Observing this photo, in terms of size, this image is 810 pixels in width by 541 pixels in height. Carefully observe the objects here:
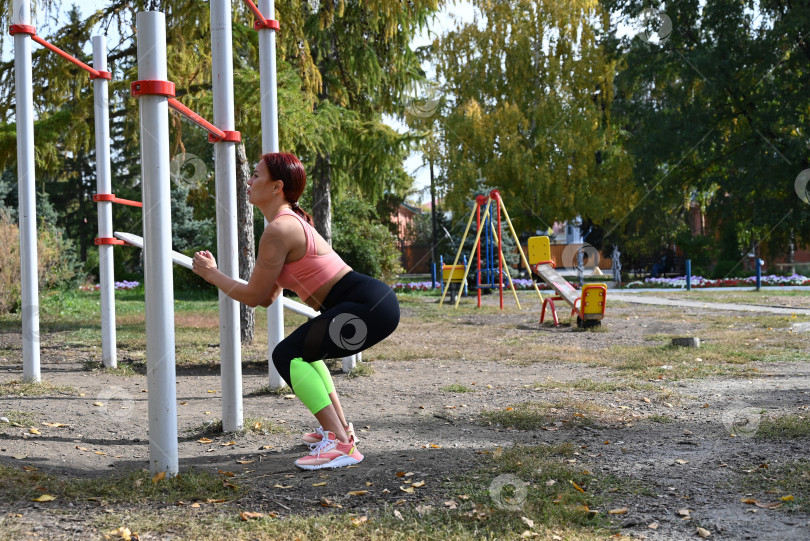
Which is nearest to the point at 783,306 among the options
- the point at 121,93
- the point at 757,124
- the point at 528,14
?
the point at 757,124

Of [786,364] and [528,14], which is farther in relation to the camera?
[528,14]

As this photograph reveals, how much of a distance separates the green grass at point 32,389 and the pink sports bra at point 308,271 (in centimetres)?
309

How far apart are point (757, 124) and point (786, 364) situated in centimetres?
1788

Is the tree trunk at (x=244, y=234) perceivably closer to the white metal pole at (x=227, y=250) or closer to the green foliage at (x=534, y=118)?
the white metal pole at (x=227, y=250)

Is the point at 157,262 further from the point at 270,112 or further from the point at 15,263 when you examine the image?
the point at 15,263

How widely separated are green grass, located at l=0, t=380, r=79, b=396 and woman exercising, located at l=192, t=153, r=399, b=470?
2.92m

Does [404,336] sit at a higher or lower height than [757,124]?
lower

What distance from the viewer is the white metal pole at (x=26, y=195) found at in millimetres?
6066

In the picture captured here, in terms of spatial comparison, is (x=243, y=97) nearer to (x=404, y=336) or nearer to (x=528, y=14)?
(x=404, y=336)

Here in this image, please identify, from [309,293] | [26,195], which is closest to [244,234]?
[26,195]

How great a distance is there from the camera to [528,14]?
27.8 meters

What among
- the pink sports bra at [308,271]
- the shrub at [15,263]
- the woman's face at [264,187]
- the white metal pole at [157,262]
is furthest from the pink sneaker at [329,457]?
the shrub at [15,263]

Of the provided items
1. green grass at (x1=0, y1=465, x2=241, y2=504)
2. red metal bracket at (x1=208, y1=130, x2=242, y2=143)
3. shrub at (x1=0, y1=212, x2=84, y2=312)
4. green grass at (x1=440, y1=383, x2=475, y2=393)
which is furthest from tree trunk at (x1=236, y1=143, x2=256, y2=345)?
shrub at (x1=0, y1=212, x2=84, y2=312)

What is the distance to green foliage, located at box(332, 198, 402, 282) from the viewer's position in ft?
68.8
